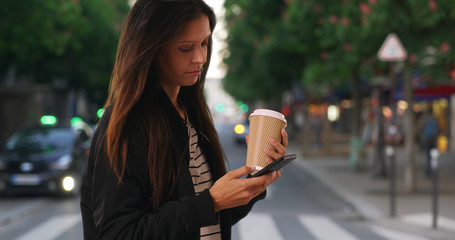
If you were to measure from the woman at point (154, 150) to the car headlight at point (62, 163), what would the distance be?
10893 mm

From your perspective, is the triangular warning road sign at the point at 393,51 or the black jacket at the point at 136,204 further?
the triangular warning road sign at the point at 393,51

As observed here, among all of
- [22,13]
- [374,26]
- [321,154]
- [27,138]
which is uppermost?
[22,13]

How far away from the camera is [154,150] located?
1563 mm

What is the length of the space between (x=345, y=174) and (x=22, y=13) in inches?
377

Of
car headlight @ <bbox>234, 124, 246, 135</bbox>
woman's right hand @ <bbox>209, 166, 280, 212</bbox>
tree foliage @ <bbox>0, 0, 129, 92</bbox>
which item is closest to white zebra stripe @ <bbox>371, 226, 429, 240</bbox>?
woman's right hand @ <bbox>209, 166, 280, 212</bbox>

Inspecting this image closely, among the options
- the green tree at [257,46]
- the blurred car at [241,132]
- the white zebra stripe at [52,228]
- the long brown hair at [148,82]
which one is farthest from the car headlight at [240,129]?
the long brown hair at [148,82]

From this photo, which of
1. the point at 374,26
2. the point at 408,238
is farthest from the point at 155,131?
the point at 374,26

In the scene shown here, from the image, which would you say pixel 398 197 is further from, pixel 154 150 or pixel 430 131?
pixel 154 150

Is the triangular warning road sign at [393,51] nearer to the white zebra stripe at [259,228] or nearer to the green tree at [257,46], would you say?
the white zebra stripe at [259,228]

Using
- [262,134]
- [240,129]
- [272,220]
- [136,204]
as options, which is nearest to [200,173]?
[262,134]

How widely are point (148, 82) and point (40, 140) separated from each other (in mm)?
11743

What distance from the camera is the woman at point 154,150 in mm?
1524

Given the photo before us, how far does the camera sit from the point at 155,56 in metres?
1.70

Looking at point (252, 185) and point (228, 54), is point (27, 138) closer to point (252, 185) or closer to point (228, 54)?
point (252, 185)
